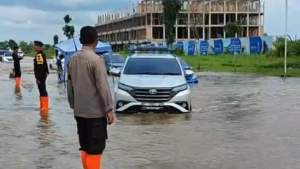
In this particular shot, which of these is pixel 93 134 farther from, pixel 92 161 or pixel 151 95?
pixel 151 95

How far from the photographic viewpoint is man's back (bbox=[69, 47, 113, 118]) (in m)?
7.79

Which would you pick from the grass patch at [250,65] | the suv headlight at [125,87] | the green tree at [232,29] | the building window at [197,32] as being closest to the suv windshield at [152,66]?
the suv headlight at [125,87]

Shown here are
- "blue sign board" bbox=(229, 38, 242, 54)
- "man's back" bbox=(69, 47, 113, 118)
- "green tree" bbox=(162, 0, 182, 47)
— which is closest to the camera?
"man's back" bbox=(69, 47, 113, 118)

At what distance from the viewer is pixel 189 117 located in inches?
695

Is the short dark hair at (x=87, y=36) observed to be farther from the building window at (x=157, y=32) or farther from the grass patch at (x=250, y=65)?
the building window at (x=157, y=32)

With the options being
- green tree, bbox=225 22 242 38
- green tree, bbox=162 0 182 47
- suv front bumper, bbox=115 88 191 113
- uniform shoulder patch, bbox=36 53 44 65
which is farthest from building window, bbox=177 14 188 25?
uniform shoulder patch, bbox=36 53 44 65

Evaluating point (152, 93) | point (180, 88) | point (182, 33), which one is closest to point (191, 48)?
point (182, 33)

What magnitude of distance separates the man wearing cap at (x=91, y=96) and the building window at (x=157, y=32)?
115 metres

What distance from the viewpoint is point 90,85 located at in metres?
7.88

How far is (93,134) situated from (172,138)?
5539 millimetres

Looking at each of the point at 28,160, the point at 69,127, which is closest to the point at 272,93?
the point at 69,127

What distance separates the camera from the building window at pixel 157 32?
406 ft

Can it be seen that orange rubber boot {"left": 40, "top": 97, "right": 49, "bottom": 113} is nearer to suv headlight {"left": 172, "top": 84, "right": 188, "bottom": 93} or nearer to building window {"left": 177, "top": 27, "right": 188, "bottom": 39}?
suv headlight {"left": 172, "top": 84, "right": 188, "bottom": 93}

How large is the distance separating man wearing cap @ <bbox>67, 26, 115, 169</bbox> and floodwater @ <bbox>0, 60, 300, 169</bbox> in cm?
212
